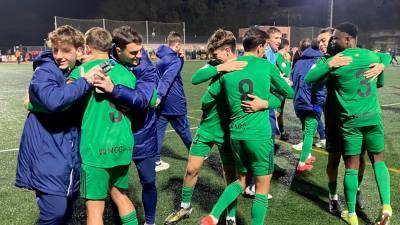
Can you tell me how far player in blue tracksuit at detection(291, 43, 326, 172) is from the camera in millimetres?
6008

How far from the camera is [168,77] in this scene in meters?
4.77

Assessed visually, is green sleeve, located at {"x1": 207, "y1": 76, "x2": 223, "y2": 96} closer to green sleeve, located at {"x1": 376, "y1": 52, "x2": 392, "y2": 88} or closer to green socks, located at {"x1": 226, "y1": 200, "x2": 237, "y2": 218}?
green socks, located at {"x1": 226, "y1": 200, "x2": 237, "y2": 218}

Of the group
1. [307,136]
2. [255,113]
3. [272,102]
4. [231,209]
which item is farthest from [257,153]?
[307,136]

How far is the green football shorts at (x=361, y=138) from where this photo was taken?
12.8 ft

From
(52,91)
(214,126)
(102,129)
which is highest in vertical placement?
(52,91)

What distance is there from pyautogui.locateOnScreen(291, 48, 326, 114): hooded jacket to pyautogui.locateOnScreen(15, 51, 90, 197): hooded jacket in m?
4.05

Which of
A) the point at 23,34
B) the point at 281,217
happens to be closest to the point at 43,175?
the point at 281,217

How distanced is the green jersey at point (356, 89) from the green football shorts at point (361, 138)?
0.06 meters

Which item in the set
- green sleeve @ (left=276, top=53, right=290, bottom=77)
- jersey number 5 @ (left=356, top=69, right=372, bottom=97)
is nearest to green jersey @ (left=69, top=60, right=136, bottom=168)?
jersey number 5 @ (left=356, top=69, right=372, bottom=97)

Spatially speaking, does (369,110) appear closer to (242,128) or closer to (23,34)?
(242,128)

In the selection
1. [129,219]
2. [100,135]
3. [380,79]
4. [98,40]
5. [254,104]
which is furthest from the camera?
[380,79]

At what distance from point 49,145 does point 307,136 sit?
4198 mm

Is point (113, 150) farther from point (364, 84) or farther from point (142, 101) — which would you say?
point (364, 84)

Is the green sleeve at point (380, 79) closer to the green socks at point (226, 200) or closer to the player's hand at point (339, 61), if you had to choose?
the player's hand at point (339, 61)
